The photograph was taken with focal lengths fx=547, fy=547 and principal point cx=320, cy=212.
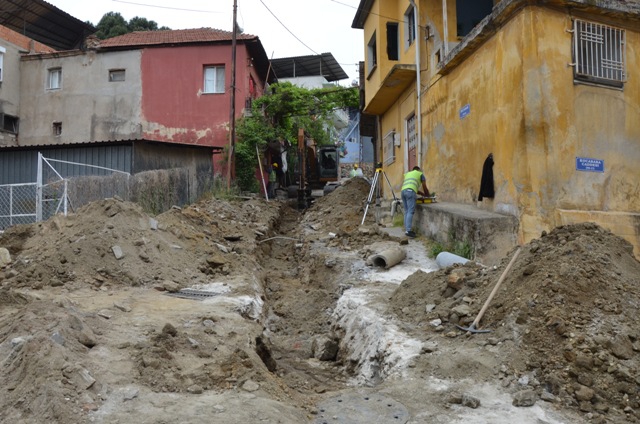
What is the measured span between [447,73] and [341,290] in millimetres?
6254

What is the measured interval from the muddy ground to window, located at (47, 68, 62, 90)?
1804cm

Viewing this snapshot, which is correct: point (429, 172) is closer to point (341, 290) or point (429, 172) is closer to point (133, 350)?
point (341, 290)

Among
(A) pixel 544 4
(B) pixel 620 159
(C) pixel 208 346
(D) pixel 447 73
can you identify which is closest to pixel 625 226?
(B) pixel 620 159

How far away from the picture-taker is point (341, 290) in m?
10.4

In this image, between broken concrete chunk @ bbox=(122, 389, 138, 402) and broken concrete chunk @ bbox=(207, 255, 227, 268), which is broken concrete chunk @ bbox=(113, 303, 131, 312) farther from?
broken concrete chunk @ bbox=(207, 255, 227, 268)

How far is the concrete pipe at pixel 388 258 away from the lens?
Result: 1090 cm

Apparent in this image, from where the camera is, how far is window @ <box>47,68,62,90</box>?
1051 inches

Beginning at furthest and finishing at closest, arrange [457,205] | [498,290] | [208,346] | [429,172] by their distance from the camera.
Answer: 1. [429,172]
2. [457,205]
3. [498,290]
4. [208,346]

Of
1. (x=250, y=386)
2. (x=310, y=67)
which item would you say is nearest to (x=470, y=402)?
(x=250, y=386)

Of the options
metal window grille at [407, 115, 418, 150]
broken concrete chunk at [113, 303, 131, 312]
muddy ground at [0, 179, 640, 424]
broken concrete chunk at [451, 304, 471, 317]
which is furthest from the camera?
metal window grille at [407, 115, 418, 150]

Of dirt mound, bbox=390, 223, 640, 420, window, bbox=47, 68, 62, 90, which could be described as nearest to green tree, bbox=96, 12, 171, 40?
window, bbox=47, 68, 62, 90

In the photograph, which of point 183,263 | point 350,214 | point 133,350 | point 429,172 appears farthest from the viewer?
point 350,214

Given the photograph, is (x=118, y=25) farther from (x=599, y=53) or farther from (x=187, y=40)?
(x=599, y=53)

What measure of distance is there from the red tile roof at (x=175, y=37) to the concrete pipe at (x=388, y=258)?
55.5ft
